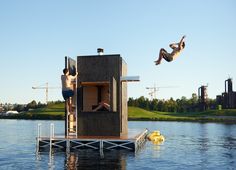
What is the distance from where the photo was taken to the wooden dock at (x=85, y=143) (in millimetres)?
20266

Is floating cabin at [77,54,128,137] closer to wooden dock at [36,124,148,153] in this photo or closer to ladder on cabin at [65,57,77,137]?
ladder on cabin at [65,57,77,137]

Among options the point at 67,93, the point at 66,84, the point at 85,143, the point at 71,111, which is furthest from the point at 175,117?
the point at 85,143

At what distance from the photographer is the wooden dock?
2027 centimetres

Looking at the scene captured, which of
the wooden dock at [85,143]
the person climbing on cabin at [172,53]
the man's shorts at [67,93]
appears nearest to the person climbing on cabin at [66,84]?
the man's shorts at [67,93]

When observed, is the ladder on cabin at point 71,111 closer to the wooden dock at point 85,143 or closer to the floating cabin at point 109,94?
the floating cabin at point 109,94

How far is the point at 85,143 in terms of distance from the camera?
20.6 meters

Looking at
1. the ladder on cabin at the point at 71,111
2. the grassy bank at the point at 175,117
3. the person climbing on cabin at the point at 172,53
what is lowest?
the grassy bank at the point at 175,117

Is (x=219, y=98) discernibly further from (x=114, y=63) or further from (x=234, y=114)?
(x=114, y=63)

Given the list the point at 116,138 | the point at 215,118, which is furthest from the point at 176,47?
the point at 215,118

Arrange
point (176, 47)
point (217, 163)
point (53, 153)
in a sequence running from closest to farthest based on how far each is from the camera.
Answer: point (176, 47) < point (217, 163) < point (53, 153)

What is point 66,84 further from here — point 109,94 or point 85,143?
point 85,143

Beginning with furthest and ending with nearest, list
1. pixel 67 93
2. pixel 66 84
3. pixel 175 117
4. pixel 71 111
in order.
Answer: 1. pixel 175 117
2. pixel 71 111
3. pixel 67 93
4. pixel 66 84

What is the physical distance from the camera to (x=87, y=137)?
21.3m

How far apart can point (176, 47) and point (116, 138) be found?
26.2ft
